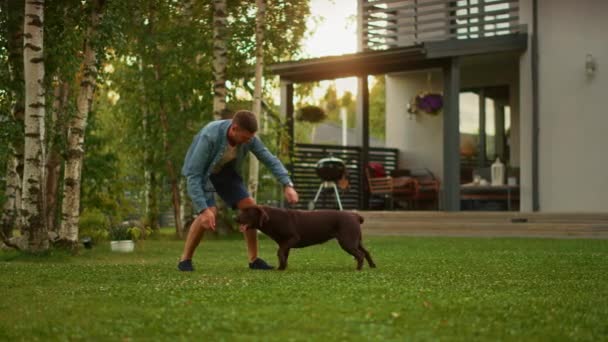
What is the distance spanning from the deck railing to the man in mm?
10956

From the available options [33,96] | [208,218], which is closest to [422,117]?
[33,96]

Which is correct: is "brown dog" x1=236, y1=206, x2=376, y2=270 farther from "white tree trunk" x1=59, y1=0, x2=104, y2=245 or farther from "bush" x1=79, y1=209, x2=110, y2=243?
"bush" x1=79, y1=209, x2=110, y2=243

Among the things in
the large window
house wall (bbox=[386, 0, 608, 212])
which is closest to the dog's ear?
house wall (bbox=[386, 0, 608, 212])

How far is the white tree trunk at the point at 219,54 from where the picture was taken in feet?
54.4

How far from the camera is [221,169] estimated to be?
8.77 meters

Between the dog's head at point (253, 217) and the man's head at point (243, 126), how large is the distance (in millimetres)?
648

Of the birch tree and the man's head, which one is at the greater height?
the birch tree

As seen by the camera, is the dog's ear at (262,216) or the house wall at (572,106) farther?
the house wall at (572,106)

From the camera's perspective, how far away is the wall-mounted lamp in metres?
18.3

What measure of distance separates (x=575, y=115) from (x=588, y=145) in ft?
2.16

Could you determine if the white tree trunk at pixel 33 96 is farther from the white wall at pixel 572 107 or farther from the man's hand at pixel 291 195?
the white wall at pixel 572 107

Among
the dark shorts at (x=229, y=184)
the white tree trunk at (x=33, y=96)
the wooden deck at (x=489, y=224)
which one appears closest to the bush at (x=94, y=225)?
the white tree trunk at (x=33, y=96)

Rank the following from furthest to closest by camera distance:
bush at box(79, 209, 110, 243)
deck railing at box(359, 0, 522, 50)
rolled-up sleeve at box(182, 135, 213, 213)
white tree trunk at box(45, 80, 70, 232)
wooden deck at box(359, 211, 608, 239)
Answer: deck railing at box(359, 0, 522, 50) → wooden deck at box(359, 211, 608, 239) → bush at box(79, 209, 110, 243) → white tree trunk at box(45, 80, 70, 232) → rolled-up sleeve at box(182, 135, 213, 213)

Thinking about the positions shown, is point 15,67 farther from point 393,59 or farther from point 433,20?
point 433,20
